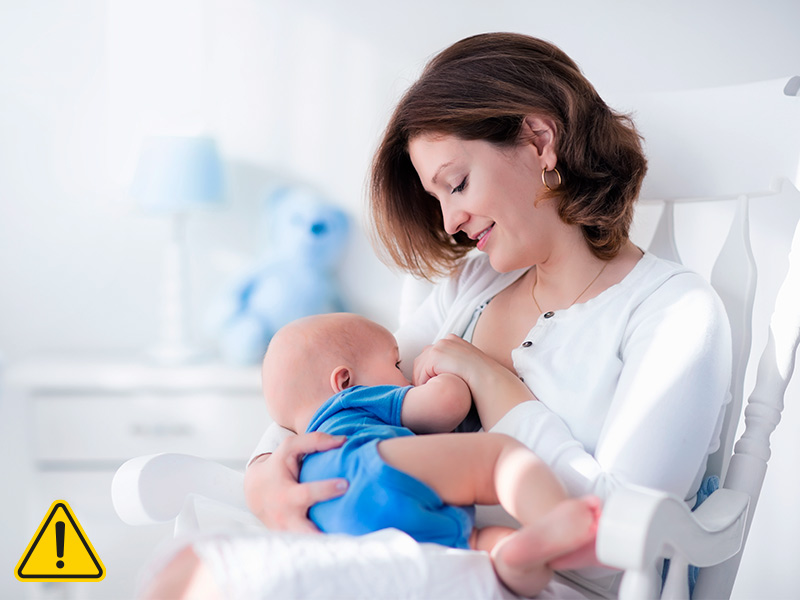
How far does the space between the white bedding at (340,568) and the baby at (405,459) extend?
0.16 ft

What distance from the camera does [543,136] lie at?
1141 millimetres

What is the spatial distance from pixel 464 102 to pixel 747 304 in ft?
1.72

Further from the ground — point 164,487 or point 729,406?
point 729,406

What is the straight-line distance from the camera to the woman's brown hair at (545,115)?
3.65ft

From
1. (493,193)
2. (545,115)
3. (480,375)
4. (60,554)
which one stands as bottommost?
(60,554)

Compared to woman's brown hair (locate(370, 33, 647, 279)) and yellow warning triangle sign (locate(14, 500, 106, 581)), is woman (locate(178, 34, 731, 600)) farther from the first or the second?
yellow warning triangle sign (locate(14, 500, 106, 581))

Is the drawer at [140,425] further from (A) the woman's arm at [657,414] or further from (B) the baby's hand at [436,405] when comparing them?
(A) the woman's arm at [657,414]

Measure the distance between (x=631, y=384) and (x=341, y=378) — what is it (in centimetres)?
40

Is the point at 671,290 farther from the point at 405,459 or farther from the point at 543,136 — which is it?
the point at 405,459

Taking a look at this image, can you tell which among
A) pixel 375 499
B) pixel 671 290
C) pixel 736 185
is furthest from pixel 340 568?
pixel 736 185

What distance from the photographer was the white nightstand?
7.60ft

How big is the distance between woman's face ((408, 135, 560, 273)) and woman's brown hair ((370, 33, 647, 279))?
2cm

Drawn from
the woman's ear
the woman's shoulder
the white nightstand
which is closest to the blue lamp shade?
the white nightstand

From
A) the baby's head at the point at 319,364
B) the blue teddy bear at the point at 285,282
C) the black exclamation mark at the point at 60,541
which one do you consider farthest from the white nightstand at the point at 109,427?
the black exclamation mark at the point at 60,541
